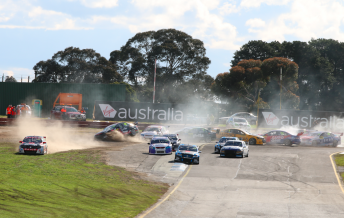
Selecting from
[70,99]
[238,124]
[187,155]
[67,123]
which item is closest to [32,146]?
[187,155]

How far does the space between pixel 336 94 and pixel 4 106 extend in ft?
245

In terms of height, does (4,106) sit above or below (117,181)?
above

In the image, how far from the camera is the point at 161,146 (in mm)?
29250

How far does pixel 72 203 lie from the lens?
14805mm

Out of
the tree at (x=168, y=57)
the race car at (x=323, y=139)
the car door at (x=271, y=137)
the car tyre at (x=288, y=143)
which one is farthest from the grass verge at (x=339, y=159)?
the tree at (x=168, y=57)

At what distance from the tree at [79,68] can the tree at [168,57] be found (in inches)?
290

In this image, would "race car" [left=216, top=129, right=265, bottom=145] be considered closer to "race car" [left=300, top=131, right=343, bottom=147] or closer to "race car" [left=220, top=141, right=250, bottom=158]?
"race car" [left=300, top=131, right=343, bottom=147]

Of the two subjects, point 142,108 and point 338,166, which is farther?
point 142,108

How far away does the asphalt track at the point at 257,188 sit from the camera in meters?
15.6

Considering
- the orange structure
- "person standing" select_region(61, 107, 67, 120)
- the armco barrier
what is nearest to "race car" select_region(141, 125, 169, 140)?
the armco barrier

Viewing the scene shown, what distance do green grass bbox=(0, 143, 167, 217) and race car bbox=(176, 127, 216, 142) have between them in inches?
560

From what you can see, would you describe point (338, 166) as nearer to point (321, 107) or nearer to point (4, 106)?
point (4, 106)

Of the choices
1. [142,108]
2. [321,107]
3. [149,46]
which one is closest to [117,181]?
[142,108]

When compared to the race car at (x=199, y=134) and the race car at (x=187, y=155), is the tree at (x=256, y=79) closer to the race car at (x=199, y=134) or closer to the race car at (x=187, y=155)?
the race car at (x=199, y=134)
